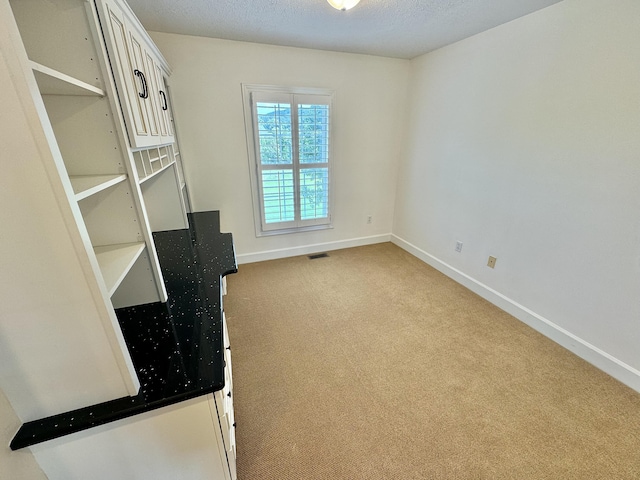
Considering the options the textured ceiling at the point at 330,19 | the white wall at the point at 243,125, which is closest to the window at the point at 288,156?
the white wall at the point at 243,125

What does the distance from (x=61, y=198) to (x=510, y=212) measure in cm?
280

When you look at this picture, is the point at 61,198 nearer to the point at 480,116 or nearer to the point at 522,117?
the point at 522,117

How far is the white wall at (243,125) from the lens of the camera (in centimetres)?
252

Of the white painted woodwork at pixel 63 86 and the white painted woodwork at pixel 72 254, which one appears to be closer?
the white painted woodwork at pixel 72 254

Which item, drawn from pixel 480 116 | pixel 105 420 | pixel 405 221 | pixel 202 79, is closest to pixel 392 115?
pixel 480 116

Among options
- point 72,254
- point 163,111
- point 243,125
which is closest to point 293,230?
point 243,125

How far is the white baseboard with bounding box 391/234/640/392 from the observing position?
1.68 metres

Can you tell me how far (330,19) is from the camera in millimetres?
2039

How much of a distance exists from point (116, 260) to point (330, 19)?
7.47 feet

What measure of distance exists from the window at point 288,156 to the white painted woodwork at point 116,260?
210 cm

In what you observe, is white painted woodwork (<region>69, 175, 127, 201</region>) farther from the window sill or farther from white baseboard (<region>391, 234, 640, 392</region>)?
white baseboard (<region>391, 234, 640, 392</region>)

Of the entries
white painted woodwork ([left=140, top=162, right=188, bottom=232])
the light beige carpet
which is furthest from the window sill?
white painted woodwork ([left=140, top=162, right=188, bottom=232])

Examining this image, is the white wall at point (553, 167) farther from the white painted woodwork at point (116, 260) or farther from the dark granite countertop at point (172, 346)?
the white painted woodwork at point (116, 260)

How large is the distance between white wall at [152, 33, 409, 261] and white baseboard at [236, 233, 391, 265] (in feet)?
0.11
